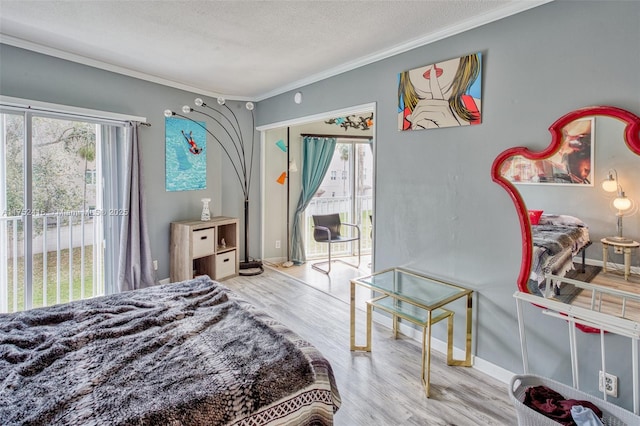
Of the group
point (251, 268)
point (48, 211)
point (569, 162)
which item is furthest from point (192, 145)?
point (569, 162)

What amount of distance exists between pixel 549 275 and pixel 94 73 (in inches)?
165

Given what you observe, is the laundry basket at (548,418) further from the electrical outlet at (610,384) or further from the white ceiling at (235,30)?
the white ceiling at (235,30)

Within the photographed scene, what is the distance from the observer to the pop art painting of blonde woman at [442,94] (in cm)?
230

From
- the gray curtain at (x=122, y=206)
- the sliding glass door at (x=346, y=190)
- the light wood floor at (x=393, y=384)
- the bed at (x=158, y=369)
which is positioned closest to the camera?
the bed at (x=158, y=369)

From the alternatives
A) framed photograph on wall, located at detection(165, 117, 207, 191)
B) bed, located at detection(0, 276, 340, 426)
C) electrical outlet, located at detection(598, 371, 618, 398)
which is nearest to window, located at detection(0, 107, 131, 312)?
framed photograph on wall, located at detection(165, 117, 207, 191)

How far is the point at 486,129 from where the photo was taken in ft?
7.43

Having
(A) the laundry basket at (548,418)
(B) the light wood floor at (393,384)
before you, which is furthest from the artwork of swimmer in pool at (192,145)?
(A) the laundry basket at (548,418)

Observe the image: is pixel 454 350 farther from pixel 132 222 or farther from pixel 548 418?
pixel 132 222

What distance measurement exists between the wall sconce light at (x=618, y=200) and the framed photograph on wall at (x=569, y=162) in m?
0.08

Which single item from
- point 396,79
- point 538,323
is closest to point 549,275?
point 538,323

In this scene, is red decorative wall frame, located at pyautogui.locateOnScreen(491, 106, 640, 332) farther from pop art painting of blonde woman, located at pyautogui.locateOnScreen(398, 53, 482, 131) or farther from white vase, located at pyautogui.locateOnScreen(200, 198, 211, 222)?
white vase, located at pyautogui.locateOnScreen(200, 198, 211, 222)

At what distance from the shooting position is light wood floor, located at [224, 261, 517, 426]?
188 cm

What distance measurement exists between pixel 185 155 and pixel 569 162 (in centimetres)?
385

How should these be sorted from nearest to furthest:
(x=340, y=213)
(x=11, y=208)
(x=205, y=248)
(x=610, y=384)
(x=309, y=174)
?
1. (x=610, y=384)
2. (x=11, y=208)
3. (x=205, y=248)
4. (x=309, y=174)
5. (x=340, y=213)
